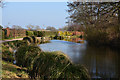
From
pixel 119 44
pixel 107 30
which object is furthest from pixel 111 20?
pixel 119 44

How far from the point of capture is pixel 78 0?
1014 cm

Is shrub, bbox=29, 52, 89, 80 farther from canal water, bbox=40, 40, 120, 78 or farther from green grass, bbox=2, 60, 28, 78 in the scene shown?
canal water, bbox=40, 40, 120, 78

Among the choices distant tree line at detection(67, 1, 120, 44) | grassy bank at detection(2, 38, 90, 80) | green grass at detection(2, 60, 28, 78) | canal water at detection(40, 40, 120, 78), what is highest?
distant tree line at detection(67, 1, 120, 44)

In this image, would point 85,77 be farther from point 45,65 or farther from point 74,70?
point 45,65

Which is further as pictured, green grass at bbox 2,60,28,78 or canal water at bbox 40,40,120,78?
canal water at bbox 40,40,120,78

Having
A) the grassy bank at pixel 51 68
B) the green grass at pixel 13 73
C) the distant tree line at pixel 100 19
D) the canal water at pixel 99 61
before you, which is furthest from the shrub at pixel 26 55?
the distant tree line at pixel 100 19

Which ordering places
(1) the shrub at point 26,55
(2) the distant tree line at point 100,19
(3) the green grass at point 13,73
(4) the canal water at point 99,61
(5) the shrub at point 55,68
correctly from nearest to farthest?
(5) the shrub at point 55,68 < (3) the green grass at point 13,73 < (1) the shrub at point 26,55 < (4) the canal water at point 99,61 < (2) the distant tree line at point 100,19

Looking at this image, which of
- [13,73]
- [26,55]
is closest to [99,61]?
[26,55]

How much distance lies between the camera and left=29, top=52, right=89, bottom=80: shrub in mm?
2635

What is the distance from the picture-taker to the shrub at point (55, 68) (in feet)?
8.65

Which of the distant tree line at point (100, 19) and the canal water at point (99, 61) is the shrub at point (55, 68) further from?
the distant tree line at point (100, 19)

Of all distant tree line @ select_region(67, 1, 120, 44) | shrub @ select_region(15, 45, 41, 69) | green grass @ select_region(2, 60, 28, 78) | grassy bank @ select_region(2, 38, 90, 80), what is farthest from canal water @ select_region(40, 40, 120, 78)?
distant tree line @ select_region(67, 1, 120, 44)

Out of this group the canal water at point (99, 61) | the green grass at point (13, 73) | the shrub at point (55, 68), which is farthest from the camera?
the canal water at point (99, 61)

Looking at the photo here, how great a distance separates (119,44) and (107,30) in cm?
145
